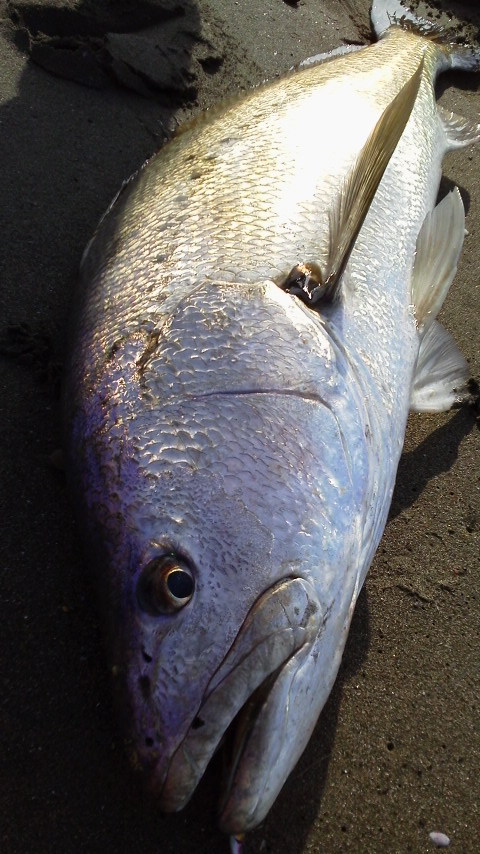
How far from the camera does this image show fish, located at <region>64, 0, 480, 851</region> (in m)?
Answer: 1.43

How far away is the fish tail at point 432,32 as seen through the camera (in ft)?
13.1

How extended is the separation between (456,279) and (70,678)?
2658 mm

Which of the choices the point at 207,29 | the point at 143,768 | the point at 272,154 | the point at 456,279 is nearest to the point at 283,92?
the point at 272,154

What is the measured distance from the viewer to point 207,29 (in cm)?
397

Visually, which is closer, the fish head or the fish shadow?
the fish head

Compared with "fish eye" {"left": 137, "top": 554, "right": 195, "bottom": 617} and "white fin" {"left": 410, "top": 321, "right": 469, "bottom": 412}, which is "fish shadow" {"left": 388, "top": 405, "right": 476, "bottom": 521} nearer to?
"white fin" {"left": 410, "top": 321, "right": 469, "bottom": 412}

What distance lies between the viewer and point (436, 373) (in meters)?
2.55

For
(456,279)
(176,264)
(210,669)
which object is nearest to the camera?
(210,669)

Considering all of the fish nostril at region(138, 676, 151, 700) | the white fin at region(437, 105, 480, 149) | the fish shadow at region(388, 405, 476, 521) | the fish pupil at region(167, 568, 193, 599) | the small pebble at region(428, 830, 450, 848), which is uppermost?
the fish pupil at region(167, 568, 193, 599)

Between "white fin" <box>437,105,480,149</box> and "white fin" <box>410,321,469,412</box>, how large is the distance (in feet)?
4.58

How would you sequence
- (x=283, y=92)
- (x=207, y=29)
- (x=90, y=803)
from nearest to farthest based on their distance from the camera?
(x=90, y=803) → (x=283, y=92) → (x=207, y=29)

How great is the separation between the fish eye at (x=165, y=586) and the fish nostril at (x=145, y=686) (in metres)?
0.14

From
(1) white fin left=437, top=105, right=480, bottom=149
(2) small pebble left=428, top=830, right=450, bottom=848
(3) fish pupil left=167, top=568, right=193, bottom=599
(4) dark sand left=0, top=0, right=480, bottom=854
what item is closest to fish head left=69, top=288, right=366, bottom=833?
(3) fish pupil left=167, top=568, right=193, bottom=599

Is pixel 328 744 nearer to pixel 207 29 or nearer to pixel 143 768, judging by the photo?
pixel 143 768
